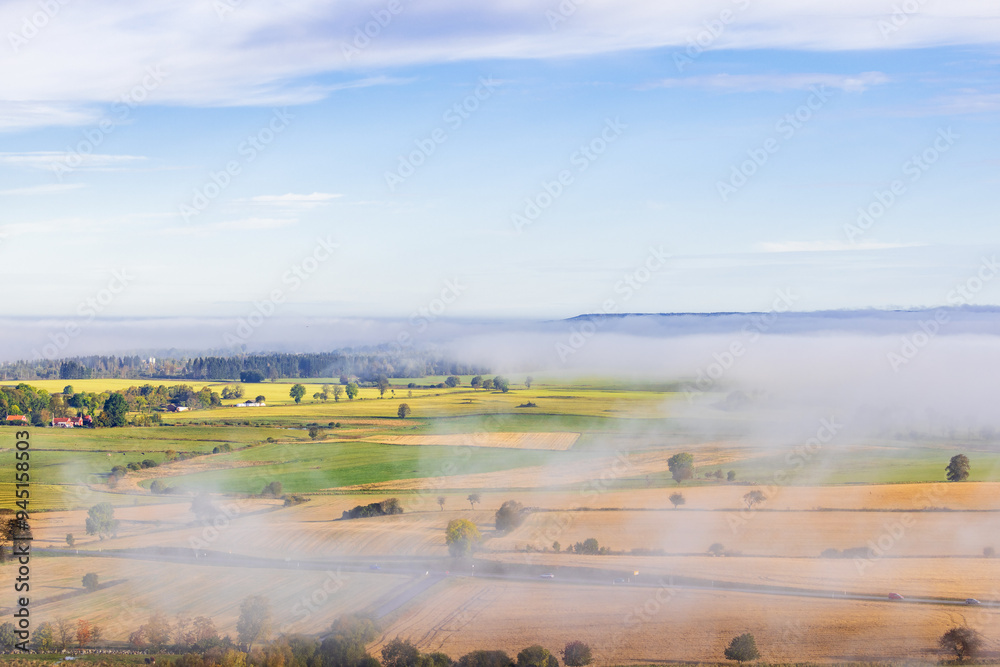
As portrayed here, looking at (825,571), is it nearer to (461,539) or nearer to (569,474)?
(461,539)

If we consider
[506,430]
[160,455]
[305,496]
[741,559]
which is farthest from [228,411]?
[741,559]

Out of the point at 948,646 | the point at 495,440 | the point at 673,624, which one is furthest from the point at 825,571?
the point at 495,440

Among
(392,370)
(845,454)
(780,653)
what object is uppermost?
(392,370)

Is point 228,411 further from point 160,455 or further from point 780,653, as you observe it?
point 780,653

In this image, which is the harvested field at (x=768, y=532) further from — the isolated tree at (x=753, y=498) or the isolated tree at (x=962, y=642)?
the isolated tree at (x=962, y=642)

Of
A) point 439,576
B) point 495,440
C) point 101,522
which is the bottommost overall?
point 439,576

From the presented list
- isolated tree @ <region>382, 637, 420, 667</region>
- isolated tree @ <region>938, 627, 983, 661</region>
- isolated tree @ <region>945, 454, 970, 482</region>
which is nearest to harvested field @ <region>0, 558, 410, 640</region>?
isolated tree @ <region>382, 637, 420, 667</region>

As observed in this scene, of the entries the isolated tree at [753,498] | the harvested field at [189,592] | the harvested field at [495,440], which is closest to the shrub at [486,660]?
the harvested field at [189,592]
